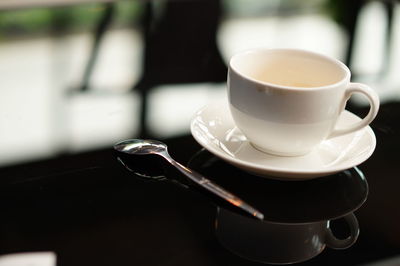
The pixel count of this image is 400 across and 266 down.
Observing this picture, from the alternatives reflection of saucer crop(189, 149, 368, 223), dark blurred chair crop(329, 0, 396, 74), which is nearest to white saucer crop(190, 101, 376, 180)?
reflection of saucer crop(189, 149, 368, 223)

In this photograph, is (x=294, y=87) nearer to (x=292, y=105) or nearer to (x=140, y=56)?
(x=292, y=105)

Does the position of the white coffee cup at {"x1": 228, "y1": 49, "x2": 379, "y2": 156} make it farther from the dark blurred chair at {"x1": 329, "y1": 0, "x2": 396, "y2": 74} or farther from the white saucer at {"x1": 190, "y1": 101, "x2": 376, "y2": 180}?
the dark blurred chair at {"x1": 329, "y1": 0, "x2": 396, "y2": 74}

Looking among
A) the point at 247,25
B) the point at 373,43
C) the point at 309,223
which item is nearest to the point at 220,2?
the point at 247,25

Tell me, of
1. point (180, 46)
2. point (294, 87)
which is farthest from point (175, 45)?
point (294, 87)

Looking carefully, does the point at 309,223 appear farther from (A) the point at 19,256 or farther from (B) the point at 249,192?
(A) the point at 19,256

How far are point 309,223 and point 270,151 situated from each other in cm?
10

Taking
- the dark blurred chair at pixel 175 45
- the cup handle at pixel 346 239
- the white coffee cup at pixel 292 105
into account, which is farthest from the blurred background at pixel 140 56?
the cup handle at pixel 346 239

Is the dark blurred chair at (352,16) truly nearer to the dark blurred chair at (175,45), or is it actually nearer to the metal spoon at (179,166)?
the dark blurred chair at (175,45)

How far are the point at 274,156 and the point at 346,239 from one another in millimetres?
120

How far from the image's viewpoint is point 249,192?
53 centimetres

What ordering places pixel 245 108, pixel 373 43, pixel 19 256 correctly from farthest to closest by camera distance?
pixel 373 43
pixel 245 108
pixel 19 256

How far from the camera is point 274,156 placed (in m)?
0.58

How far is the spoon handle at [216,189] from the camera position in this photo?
18.8 inches

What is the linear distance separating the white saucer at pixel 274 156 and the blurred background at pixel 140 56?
0.14ft
